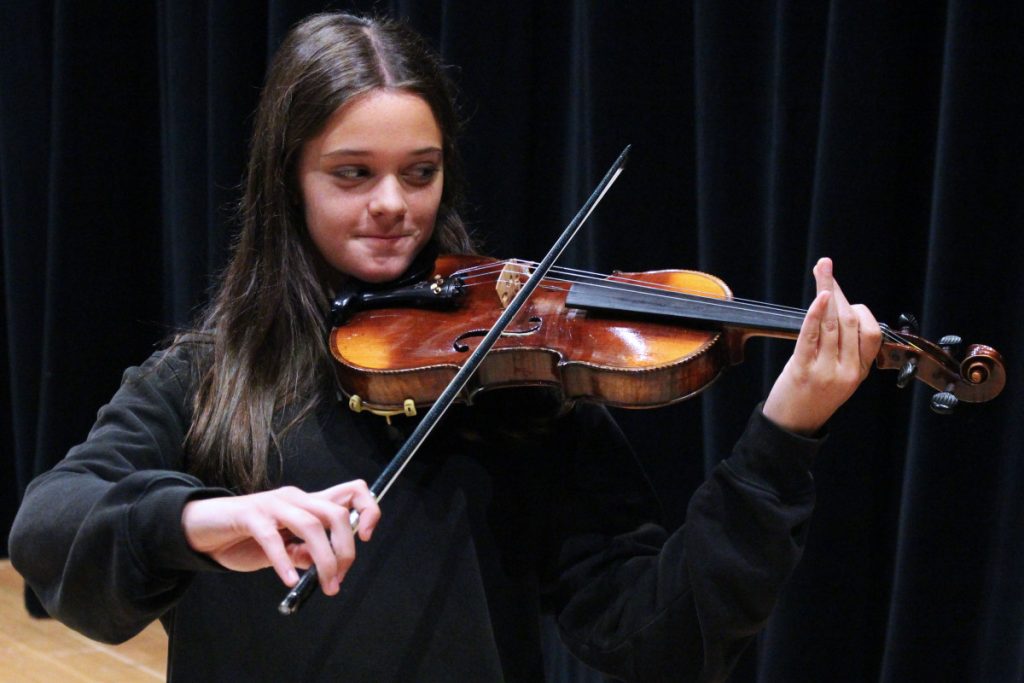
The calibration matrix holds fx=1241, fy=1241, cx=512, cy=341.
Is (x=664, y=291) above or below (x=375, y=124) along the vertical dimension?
below

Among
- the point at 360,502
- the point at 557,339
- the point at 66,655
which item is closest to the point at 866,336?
the point at 557,339

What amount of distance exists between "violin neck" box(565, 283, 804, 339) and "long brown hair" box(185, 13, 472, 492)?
23cm

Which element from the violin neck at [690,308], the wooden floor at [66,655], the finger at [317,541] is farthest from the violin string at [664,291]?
the wooden floor at [66,655]

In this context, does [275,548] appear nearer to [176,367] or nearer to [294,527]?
[294,527]

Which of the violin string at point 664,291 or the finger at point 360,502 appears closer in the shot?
the finger at point 360,502

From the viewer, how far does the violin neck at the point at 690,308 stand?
0.93 metres

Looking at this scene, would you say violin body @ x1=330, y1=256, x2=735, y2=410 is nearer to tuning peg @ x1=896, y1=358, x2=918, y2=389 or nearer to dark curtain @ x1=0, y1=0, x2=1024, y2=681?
tuning peg @ x1=896, y1=358, x2=918, y2=389

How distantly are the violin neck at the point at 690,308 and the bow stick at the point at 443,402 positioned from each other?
0.04 meters

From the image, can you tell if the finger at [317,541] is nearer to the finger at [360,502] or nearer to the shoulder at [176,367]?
the finger at [360,502]

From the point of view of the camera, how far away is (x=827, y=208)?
4.62ft

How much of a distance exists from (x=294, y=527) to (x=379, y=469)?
33 centimetres

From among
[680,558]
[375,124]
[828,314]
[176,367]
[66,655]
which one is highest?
[375,124]

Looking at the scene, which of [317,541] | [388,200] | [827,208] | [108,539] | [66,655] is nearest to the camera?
[317,541]

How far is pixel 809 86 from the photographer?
1.48 metres
